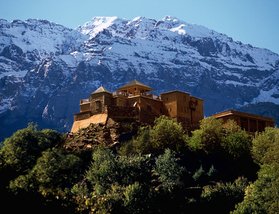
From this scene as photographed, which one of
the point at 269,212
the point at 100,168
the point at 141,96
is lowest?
the point at 269,212

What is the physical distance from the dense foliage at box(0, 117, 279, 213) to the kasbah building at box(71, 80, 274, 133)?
4.45 metres

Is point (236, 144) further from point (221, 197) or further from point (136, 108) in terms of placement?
point (136, 108)

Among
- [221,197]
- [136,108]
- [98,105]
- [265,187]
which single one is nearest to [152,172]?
[221,197]

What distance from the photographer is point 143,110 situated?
10344 centimetres

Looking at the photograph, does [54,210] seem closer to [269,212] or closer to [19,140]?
[269,212]

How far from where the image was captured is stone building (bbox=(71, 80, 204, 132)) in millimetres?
102375

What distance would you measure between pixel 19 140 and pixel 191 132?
27.4 m

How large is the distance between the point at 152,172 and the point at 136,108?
17.0m

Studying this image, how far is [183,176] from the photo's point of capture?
89.0 metres

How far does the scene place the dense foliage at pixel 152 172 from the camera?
7412 cm

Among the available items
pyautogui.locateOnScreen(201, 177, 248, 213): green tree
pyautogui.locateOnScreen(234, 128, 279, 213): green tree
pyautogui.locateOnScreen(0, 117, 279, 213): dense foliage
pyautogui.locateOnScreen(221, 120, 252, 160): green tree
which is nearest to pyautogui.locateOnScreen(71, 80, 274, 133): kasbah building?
pyautogui.locateOnScreen(0, 117, 279, 213): dense foliage

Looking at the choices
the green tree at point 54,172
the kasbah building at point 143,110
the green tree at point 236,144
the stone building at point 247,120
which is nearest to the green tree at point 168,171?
the green tree at point 236,144

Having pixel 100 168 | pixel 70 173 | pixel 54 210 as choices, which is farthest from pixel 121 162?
pixel 54 210

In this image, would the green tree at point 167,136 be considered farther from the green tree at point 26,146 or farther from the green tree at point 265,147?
the green tree at point 26,146
